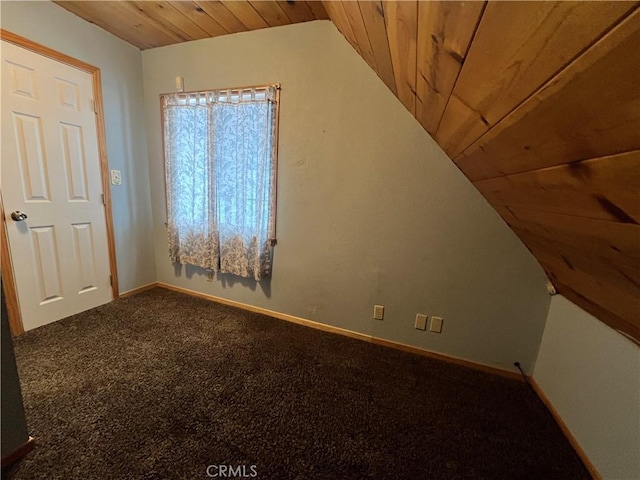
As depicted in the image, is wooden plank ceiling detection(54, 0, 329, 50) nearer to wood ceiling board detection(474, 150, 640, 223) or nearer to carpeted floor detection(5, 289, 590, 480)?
wood ceiling board detection(474, 150, 640, 223)

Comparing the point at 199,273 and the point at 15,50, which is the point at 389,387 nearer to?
the point at 199,273

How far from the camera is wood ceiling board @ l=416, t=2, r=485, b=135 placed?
1.66 feet

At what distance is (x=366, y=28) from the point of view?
4.04 ft

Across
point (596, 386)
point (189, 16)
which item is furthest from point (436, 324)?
point (189, 16)

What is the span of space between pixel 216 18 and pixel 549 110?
2392mm

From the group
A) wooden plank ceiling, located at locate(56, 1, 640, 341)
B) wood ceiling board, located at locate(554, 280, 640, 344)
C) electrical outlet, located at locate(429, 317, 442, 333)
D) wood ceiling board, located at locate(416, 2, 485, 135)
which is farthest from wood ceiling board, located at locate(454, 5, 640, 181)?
electrical outlet, located at locate(429, 317, 442, 333)

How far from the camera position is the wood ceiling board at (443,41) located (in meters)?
0.51

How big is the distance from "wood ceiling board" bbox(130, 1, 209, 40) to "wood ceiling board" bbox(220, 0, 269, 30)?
0.41 m

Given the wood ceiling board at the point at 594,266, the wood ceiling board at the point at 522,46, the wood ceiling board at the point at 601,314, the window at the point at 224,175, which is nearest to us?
the wood ceiling board at the point at 522,46

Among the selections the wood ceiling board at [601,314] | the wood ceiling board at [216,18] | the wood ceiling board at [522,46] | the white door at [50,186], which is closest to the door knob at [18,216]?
the white door at [50,186]

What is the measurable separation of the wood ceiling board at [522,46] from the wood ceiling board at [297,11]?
5.37 ft

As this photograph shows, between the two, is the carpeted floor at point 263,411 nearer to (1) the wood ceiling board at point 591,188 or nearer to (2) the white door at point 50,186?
(2) the white door at point 50,186

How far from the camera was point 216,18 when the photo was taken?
199 cm

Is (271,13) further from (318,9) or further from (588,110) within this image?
(588,110)
